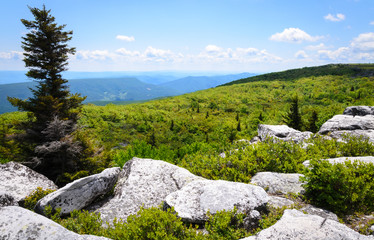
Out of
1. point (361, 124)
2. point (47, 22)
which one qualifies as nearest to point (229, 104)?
point (361, 124)

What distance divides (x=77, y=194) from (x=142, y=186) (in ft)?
7.34

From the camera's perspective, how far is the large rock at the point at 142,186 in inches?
258

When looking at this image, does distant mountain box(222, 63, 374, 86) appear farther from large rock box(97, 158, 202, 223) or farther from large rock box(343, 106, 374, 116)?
large rock box(97, 158, 202, 223)

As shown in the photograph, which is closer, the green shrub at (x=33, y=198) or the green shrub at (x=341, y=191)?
the green shrub at (x=341, y=191)

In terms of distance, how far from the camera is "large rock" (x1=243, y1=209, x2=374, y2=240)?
3.45 m

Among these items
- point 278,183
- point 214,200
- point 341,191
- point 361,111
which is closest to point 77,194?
point 214,200

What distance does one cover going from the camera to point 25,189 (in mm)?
7996

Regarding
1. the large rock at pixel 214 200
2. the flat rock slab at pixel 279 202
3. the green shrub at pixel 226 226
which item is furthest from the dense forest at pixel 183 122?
the green shrub at pixel 226 226

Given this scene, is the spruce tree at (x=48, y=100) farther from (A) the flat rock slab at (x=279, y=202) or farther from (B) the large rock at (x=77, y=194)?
(A) the flat rock slab at (x=279, y=202)

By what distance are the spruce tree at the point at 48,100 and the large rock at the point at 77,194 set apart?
249 inches

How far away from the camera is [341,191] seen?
486 centimetres

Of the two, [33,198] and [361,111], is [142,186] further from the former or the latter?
[361,111]

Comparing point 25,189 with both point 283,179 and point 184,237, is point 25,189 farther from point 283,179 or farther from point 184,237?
point 283,179

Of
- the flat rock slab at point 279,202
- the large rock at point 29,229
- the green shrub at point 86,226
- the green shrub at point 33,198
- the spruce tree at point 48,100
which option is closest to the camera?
the large rock at point 29,229
